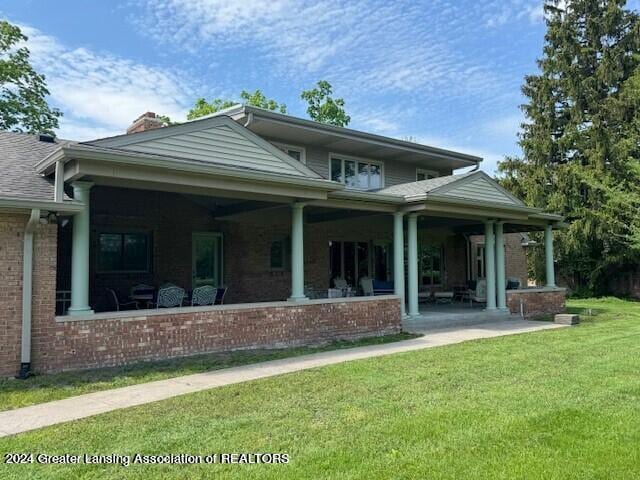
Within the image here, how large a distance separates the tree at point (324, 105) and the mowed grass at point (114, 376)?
34363 mm

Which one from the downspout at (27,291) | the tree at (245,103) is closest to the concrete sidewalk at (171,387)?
the downspout at (27,291)

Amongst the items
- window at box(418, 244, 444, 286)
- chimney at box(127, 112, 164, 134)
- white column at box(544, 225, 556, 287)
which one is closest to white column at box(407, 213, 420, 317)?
window at box(418, 244, 444, 286)

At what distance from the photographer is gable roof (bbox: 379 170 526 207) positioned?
1331 cm

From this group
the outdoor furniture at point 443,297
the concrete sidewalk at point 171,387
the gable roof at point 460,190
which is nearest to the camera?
the concrete sidewalk at point 171,387

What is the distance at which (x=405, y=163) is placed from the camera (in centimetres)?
1869

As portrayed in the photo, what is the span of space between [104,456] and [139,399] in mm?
2033

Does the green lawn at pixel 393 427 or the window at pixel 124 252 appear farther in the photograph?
the window at pixel 124 252

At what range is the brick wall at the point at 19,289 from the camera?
7652mm

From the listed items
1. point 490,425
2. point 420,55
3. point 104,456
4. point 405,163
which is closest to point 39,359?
point 104,456

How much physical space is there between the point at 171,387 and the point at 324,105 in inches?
1489

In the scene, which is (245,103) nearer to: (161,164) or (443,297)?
(443,297)

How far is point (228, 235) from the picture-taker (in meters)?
A: 14.4

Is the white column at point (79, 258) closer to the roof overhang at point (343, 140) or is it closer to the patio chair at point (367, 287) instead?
the roof overhang at point (343, 140)

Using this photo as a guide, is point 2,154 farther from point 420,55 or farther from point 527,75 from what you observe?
point 527,75
